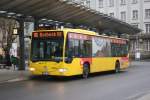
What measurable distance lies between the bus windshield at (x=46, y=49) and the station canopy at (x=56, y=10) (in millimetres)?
2857

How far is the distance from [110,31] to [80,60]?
21431 millimetres

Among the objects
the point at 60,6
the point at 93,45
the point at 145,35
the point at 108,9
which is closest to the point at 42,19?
the point at 60,6

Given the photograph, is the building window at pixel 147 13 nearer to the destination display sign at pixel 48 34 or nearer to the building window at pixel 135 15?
Result: the building window at pixel 135 15

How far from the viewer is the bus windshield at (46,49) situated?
22.2 metres

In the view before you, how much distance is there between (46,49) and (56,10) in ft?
20.2

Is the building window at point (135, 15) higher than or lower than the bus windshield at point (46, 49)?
higher

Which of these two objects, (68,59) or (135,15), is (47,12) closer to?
(68,59)

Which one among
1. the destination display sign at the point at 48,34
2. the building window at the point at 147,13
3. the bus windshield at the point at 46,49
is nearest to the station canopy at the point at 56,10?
the destination display sign at the point at 48,34

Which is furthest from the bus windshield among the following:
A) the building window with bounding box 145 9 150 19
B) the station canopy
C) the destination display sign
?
the building window with bounding box 145 9 150 19

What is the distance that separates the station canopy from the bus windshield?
286cm

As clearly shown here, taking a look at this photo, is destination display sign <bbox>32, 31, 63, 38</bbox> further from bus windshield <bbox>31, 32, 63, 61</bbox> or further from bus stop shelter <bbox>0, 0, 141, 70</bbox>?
bus stop shelter <bbox>0, 0, 141, 70</bbox>

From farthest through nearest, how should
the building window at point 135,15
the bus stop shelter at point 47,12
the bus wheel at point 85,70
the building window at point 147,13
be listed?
the building window at point 135,15
the building window at point 147,13
the bus stop shelter at point 47,12
the bus wheel at point 85,70

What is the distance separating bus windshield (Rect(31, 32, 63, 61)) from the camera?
22.2 meters

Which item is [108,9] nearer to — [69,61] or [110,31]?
[110,31]
